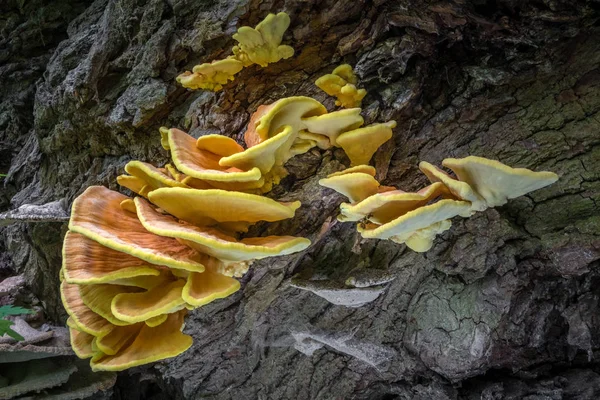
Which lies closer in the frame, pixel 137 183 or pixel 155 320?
pixel 155 320

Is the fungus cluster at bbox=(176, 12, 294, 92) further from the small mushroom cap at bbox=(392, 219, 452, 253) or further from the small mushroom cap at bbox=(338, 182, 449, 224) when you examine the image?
the small mushroom cap at bbox=(392, 219, 452, 253)

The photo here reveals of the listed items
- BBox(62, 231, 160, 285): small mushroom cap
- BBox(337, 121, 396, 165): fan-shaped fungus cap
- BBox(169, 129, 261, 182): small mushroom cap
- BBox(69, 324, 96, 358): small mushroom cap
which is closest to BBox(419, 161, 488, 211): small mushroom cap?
BBox(337, 121, 396, 165): fan-shaped fungus cap

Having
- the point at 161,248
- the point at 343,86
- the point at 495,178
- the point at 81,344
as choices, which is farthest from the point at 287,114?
the point at 81,344

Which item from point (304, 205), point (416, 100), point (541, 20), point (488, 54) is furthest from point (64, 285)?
point (541, 20)

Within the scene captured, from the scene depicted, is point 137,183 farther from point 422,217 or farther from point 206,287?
point 422,217

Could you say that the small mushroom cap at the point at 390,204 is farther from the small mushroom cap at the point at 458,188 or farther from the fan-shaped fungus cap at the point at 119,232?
the fan-shaped fungus cap at the point at 119,232

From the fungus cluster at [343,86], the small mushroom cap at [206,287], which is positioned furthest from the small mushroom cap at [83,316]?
the fungus cluster at [343,86]

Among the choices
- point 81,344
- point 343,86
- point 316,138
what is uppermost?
point 343,86

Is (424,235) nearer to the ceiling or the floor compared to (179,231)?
nearer to the floor
